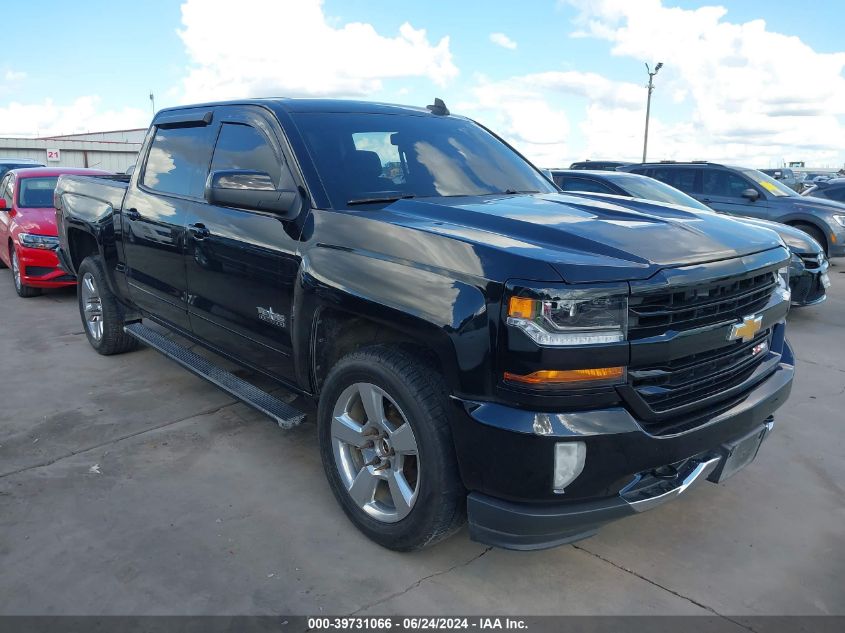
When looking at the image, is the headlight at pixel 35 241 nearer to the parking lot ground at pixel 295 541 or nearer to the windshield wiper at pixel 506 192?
the parking lot ground at pixel 295 541

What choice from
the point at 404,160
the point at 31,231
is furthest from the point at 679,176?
the point at 31,231

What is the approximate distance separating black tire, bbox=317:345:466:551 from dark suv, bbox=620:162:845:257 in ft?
30.1

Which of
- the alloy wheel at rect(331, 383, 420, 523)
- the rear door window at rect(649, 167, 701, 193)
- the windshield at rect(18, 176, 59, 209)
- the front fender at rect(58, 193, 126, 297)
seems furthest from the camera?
the rear door window at rect(649, 167, 701, 193)

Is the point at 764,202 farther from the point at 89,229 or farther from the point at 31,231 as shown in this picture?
the point at 31,231

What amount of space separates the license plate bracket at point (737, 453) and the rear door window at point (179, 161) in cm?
319

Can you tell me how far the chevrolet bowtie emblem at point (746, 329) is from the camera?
8.90ft

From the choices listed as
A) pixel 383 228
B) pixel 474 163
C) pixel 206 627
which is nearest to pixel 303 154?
pixel 383 228

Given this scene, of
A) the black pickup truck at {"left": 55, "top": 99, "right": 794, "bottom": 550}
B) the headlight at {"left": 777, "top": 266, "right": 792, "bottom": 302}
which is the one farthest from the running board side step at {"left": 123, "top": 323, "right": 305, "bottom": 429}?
the headlight at {"left": 777, "top": 266, "right": 792, "bottom": 302}

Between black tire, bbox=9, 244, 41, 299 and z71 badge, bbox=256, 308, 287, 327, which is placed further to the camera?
black tire, bbox=9, 244, 41, 299

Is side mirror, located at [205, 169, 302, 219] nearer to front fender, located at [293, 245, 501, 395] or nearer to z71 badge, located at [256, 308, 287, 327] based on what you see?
front fender, located at [293, 245, 501, 395]

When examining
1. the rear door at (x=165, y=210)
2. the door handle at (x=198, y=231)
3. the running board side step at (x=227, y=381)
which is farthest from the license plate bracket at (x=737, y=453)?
the rear door at (x=165, y=210)

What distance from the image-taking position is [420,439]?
8.63 ft

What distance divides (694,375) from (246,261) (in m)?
2.29

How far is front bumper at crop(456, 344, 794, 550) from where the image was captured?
2332 millimetres
